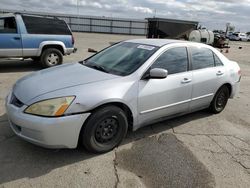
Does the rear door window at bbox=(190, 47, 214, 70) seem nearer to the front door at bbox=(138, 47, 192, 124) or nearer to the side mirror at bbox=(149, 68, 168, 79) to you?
the front door at bbox=(138, 47, 192, 124)

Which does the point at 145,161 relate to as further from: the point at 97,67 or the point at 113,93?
the point at 97,67

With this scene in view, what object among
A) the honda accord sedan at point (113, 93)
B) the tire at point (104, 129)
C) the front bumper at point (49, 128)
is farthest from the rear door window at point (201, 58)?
the front bumper at point (49, 128)

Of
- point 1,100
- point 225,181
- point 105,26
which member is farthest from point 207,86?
point 105,26

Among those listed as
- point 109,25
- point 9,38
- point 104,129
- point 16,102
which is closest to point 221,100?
point 104,129

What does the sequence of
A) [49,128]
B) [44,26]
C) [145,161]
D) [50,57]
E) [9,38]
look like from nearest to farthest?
[49,128] < [145,161] < [9,38] < [44,26] < [50,57]

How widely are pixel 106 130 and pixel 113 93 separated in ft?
1.75

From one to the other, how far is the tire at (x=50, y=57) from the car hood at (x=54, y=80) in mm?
5066

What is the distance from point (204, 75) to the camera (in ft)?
14.3

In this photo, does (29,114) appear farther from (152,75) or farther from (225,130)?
(225,130)

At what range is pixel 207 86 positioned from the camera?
444cm

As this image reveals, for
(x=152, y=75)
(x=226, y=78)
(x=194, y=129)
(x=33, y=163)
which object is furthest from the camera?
(x=226, y=78)

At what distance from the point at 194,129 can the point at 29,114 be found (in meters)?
2.83

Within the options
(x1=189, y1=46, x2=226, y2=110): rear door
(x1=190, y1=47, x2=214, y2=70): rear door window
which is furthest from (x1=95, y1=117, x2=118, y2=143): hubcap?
(x1=190, y1=47, x2=214, y2=70): rear door window

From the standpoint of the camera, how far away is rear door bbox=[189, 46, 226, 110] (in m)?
4.25
